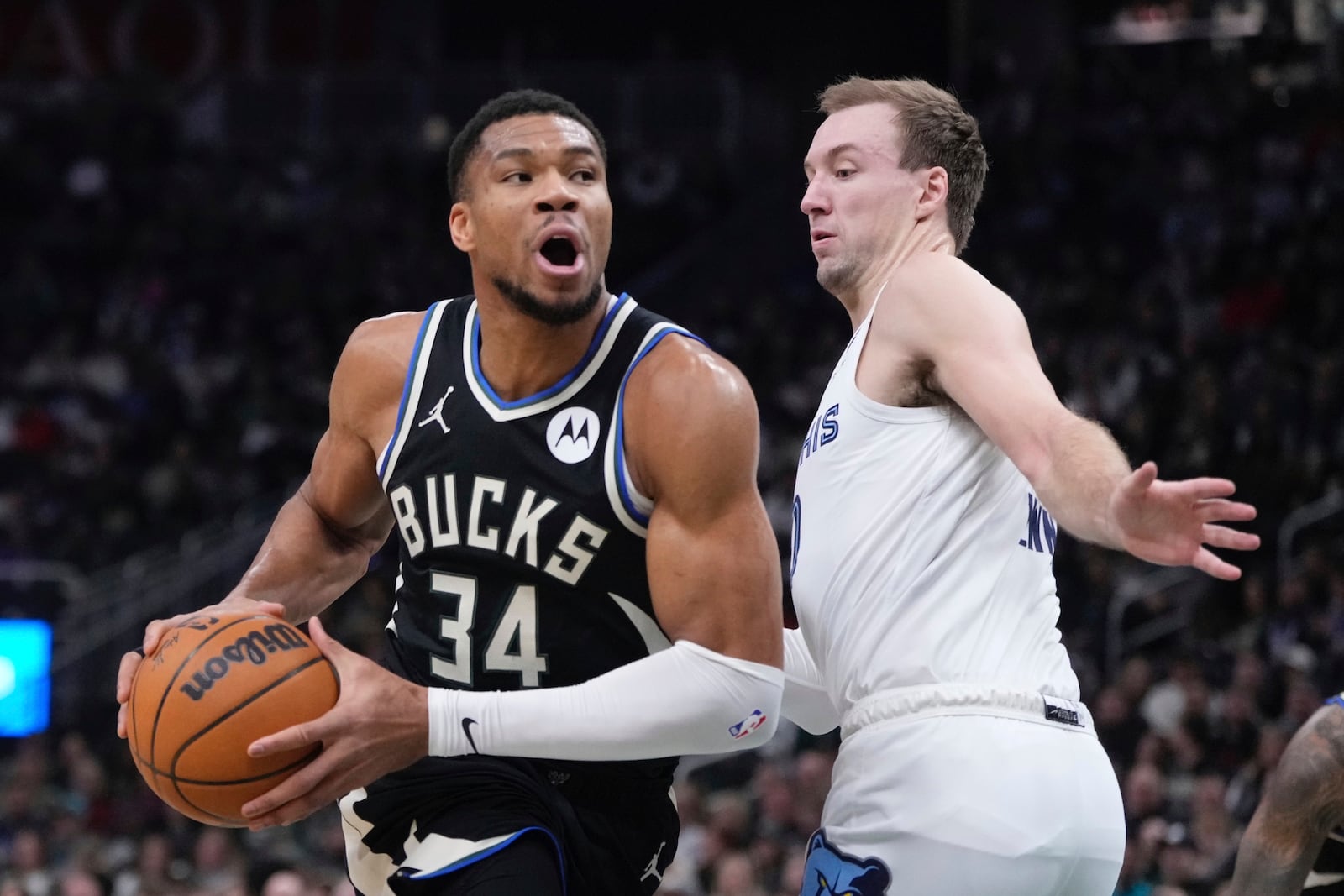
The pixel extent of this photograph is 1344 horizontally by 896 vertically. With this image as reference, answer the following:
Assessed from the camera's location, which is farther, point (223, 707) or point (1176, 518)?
point (223, 707)

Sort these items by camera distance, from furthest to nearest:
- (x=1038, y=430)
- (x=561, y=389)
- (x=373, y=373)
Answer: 1. (x=373, y=373)
2. (x=561, y=389)
3. (x=1038, y=430)

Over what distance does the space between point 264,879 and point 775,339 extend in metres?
7.71

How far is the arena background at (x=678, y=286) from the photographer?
9930 millimetres

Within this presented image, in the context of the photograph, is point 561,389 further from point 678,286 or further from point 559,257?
point 678,286

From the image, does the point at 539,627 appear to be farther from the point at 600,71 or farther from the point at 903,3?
the point at 903,3

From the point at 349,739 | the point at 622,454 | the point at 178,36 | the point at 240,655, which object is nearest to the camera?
the point at 349,739

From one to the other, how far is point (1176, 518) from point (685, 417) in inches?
43.2

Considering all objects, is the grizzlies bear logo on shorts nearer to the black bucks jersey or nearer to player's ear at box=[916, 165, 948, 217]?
the black bucks jersey

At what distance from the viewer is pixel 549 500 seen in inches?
135

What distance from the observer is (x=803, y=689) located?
3.66 meters

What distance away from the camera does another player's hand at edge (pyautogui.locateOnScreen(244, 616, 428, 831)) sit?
9.72 feet

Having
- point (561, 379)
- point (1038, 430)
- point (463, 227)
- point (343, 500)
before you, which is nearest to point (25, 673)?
point (343, 500)

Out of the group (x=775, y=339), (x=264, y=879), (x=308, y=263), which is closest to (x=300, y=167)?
(x=308, y=263)

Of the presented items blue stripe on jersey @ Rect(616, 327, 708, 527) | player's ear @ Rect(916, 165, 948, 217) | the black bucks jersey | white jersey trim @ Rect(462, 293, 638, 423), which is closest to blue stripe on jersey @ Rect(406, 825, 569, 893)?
the black bucks jersey
